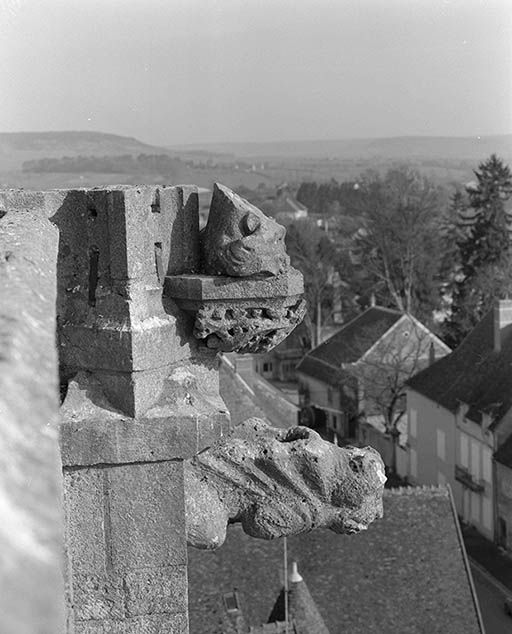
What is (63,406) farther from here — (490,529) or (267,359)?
(267,359)

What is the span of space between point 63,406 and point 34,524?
2.96m

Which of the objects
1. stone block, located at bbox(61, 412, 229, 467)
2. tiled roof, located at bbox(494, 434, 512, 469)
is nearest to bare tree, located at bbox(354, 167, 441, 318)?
tiled roof, located at bbox(494, 434, 512, 469)

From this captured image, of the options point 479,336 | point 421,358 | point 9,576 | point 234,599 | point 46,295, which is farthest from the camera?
point 421,358

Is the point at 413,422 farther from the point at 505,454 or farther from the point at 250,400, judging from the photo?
the point at 250,400

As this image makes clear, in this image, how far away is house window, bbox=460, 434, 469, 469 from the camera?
3341 cm

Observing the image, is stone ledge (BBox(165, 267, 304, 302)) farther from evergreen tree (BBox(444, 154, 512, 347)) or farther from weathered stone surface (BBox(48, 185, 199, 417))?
evergreen tree (BBox(444, 154, 512, 347))

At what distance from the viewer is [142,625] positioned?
4180 millimetres

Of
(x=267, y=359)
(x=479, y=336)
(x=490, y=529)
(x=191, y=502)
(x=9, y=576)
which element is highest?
(x=9, y=576)

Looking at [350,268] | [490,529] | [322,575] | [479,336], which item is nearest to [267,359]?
[350,268]


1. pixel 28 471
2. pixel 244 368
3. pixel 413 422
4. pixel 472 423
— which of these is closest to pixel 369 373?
pixel 413 422

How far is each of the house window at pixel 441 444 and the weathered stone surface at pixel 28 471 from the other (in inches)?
1353

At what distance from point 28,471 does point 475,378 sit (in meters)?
34.4

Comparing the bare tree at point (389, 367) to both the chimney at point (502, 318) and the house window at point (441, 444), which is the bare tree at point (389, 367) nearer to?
the house window at point (441, 444)

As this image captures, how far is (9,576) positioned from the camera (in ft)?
3.55
